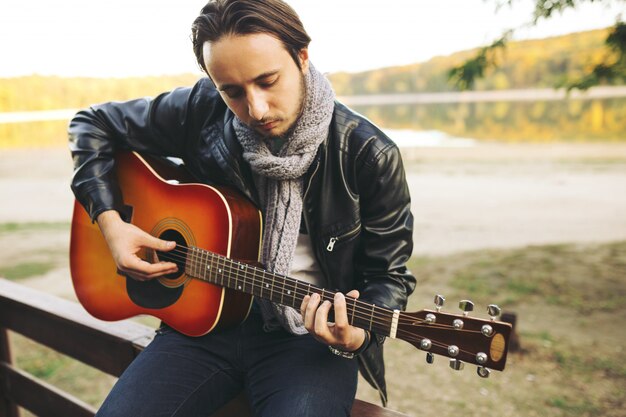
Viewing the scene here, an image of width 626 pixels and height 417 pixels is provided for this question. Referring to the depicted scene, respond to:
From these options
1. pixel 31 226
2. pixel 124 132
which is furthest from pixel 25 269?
pixel 124 132

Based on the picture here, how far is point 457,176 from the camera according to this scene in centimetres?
1170

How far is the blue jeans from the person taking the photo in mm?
1419

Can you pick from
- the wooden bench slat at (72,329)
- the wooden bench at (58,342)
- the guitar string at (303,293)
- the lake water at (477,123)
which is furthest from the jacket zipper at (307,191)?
the lake water at (477,123)

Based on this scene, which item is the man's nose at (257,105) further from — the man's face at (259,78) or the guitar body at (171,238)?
the guitar body at (171,238)

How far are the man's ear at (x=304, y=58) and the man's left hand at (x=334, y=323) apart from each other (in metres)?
0.69

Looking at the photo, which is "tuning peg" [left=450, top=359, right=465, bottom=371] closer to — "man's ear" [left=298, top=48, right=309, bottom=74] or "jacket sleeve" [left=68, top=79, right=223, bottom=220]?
"man's ear" [left=298, top=48, right=309, bottom=74]

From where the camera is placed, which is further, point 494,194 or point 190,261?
point 494,194

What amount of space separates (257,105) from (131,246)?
725 millimetres

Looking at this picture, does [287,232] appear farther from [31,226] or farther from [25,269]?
[31,226]

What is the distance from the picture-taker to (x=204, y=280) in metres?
1.65

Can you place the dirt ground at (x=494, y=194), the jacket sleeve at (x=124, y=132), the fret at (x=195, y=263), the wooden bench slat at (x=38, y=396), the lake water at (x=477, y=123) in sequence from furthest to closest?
the lake water at (x=477, y=123), the dirt ground at (x=494, y=194), the wooden bench slat at (x=38, y=396), the jacket sleeve at (x=124, y=132), the fret at (x=195, y=263)

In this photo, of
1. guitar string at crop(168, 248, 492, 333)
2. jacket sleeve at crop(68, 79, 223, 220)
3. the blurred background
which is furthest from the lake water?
guitar string at crop(168, 248, 492, 333)

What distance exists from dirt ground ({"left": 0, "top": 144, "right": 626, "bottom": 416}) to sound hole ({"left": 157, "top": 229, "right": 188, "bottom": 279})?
2191 mm

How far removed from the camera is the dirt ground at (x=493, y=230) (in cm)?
348
